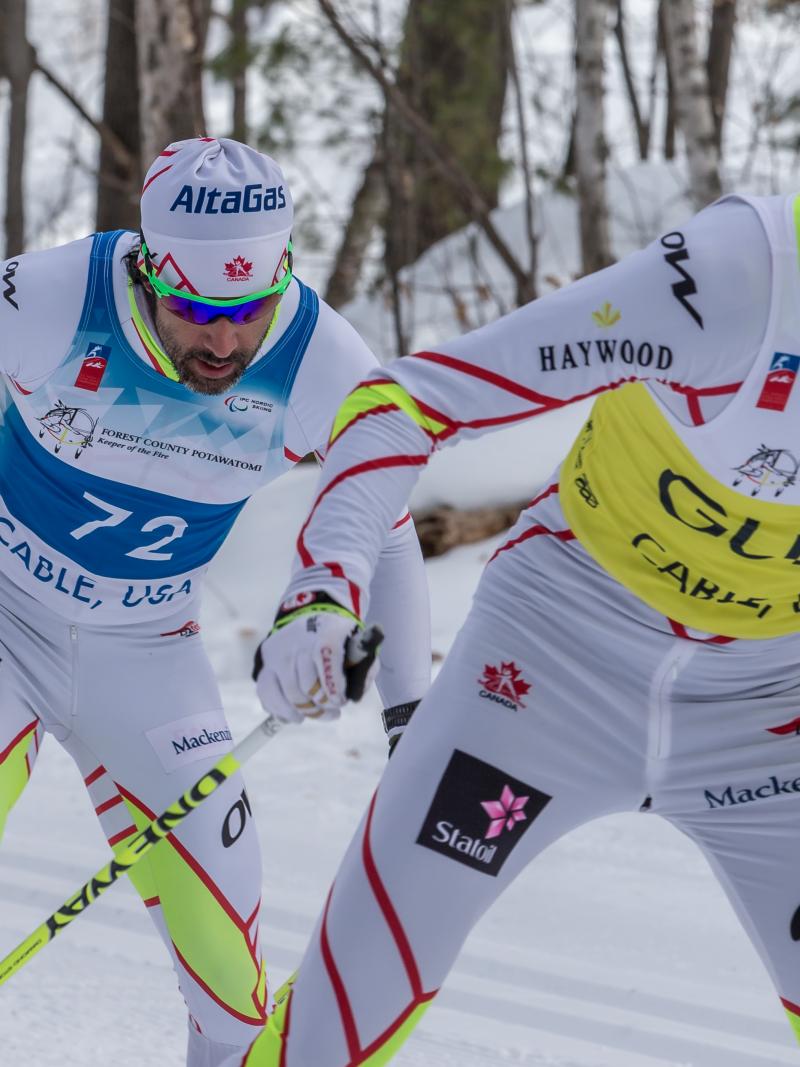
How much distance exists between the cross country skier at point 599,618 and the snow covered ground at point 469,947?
4.32ft

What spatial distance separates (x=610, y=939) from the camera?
4.03 m

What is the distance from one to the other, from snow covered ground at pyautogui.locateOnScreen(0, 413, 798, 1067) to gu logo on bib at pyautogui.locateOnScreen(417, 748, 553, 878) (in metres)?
1.34

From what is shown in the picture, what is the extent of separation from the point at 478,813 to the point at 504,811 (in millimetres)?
49

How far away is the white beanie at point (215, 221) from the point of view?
2684 mm

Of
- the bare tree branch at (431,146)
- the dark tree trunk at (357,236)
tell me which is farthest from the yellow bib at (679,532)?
the dark tree trunk at (357,236)

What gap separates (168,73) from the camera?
7.84m

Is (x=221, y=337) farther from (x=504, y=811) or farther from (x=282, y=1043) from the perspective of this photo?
(x=282, y=1043)

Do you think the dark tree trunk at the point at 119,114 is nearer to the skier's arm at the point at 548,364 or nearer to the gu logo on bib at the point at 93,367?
the gu logo on bib at the point at 93,367

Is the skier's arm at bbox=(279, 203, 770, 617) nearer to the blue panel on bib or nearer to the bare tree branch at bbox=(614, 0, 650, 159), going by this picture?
the blue panel on bib

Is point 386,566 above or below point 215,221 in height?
below

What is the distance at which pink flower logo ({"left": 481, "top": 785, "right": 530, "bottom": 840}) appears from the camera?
2141 mm

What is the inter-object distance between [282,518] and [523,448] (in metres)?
1.37

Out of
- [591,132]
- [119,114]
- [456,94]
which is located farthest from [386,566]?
[456,94]

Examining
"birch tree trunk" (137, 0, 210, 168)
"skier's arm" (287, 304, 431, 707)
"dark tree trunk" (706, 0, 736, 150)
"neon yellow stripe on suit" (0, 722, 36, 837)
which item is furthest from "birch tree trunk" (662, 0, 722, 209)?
"neon yellow stripe on suit" (0, 722, 36, 837)
